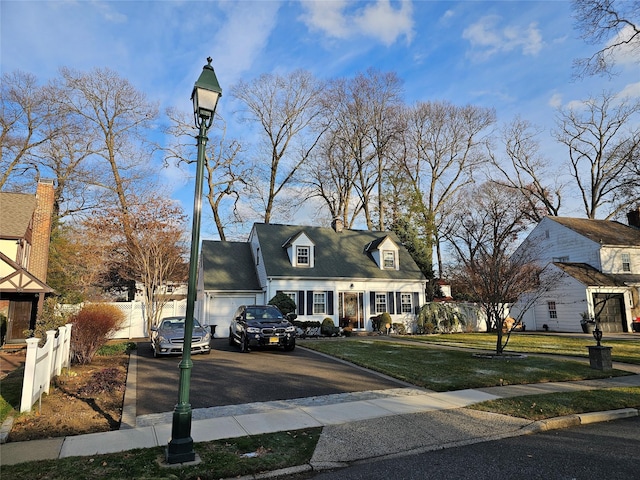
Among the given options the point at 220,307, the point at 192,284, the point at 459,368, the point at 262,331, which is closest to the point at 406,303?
the point at 220,307

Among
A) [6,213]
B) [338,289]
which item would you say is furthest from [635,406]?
[6,213]

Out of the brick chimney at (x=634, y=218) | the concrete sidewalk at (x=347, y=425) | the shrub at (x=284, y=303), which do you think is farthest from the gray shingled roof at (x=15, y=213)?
the brick chimney at (x=634, y=218)

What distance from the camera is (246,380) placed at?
977 centimetres

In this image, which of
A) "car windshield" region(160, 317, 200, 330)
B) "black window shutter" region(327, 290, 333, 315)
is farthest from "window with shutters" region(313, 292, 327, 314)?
"car windshield" region(160, 317, 200, 330)

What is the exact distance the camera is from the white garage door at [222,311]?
23.0m

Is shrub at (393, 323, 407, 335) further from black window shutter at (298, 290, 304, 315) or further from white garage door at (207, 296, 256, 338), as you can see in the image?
white garage door at (207, 296, 256, 338)

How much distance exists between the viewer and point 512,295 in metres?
14.5

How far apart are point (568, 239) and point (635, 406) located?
85.8ft

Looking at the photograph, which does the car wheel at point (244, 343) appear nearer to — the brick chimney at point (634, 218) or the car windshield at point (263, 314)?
the car windshield at point (263, 314)

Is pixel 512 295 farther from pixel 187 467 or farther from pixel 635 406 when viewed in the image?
pixel 187 467

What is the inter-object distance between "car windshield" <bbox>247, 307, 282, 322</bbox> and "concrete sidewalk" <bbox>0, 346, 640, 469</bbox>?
7.49 m

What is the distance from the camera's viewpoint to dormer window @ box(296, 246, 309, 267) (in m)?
25.4

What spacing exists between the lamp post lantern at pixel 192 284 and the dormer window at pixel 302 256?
19692 millimetres

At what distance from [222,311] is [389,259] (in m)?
11.6
